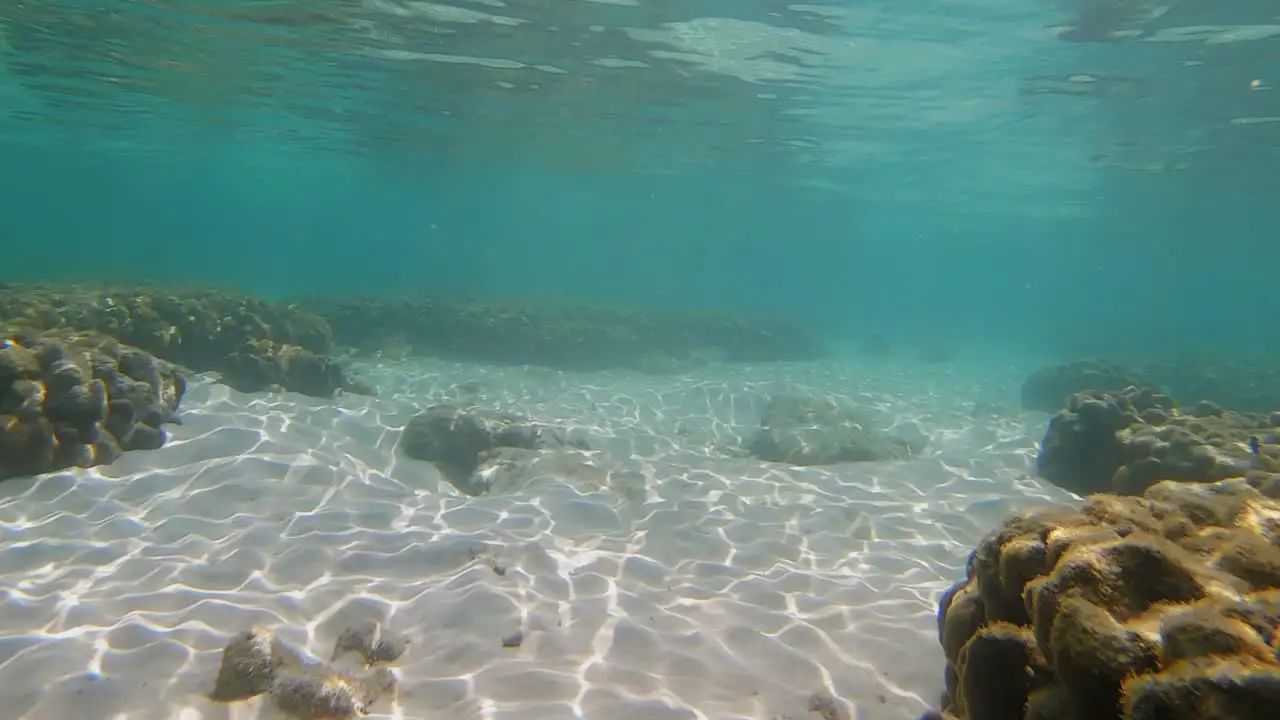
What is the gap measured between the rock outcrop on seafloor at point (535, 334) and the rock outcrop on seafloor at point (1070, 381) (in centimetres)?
900

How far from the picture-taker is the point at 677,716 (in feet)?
14.1

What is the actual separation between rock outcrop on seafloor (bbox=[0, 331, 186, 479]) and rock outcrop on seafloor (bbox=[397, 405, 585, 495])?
10.2 feet

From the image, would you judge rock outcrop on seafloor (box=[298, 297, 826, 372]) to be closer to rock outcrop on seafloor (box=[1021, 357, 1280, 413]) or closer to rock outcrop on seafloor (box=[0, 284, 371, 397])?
rock outcrop on seafloor (box=[0, 284, 371, 397])

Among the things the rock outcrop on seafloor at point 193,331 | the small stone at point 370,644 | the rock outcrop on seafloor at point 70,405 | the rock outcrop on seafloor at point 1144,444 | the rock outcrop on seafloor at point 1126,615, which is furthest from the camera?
the rock outcrop on seafloor at point 193,331

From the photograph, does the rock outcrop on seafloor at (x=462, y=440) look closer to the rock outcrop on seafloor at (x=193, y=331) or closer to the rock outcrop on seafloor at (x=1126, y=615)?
the rock outcrop on seafloor at (x=193, y=331)

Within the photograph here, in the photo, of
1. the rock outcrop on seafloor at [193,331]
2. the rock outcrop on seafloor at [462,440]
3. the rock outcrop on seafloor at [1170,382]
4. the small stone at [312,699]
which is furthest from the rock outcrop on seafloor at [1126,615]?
the rock outcrop on seafloor at [1170,382]

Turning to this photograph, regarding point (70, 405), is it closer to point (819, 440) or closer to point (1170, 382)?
point (819, 440)

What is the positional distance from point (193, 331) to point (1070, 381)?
22.1 m

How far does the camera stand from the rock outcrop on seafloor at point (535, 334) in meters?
21.8

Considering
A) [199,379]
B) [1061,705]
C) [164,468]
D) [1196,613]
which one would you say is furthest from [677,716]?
[199,379]

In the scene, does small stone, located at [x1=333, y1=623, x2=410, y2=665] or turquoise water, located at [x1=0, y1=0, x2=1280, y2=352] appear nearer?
small stone, located at [x1=333, y1=623, x2=410, y2=665]

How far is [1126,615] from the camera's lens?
281 cm

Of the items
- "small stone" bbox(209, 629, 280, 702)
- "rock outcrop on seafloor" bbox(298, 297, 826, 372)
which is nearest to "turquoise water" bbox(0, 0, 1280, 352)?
"rock outcrop on seafloor" bbox(298, 297, 826, 372)

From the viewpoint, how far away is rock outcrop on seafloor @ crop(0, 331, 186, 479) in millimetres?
7359
